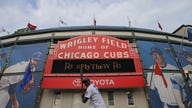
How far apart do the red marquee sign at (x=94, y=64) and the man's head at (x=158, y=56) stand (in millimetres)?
2152

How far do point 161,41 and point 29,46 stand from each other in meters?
11.6

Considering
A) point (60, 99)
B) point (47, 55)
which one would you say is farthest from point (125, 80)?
point (47, 55)

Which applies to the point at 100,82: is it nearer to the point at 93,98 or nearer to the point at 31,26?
the point at 93,98

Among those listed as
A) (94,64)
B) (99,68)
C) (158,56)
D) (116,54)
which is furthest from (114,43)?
(158,56)

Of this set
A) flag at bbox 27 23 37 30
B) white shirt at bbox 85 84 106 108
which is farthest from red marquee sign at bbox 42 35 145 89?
white shirt at bbox 85 84 106 108

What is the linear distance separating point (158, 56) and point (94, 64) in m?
5.68

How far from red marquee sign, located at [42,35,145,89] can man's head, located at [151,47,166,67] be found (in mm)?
2152

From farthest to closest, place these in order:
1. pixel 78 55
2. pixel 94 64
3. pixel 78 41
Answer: pixel 78 41 < pixel 78 55 < pixel 94 64

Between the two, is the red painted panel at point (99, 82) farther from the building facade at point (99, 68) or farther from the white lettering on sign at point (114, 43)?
the white lettering on sign at point (114, 43)

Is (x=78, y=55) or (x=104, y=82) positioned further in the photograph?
(x=78, y=55)

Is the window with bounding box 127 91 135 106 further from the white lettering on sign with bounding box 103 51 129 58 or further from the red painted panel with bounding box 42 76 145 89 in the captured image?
the white lettering on sign with bounding box 103 51 129 58

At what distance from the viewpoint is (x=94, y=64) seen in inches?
575

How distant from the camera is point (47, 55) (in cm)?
1620

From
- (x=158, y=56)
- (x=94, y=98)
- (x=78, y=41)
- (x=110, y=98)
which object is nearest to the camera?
(x=94, y=98)
